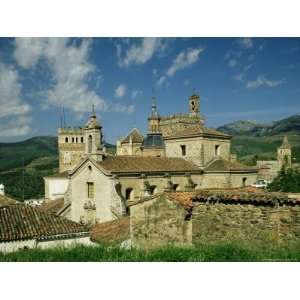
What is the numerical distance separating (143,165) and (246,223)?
36.7 ft

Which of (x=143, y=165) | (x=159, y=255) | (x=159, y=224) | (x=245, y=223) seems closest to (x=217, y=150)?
(x=143, y=165)

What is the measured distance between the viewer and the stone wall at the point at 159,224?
10.7 metres

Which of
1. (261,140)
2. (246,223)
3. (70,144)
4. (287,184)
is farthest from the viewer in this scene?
(261,140)

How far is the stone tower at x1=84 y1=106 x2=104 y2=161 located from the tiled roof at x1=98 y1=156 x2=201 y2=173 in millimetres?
500

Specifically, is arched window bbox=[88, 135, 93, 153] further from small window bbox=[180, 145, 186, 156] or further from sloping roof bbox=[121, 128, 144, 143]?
sloping roof bbox=[121, 128, 144, 143]

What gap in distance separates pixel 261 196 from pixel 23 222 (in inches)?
287

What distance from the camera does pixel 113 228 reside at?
14664 mm

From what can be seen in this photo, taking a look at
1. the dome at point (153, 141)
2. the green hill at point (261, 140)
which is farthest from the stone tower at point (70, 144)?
A: the dome at point (153, 141)

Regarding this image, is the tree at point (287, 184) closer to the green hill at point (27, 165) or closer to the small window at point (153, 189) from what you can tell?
the small window at point (153, 189)

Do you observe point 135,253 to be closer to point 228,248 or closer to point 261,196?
point 228,248

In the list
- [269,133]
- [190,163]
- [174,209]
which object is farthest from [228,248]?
[269,133]

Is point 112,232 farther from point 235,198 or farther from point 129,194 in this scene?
point 235,198

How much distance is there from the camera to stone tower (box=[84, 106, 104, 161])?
64.6 ft

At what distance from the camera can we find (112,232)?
1415cm
